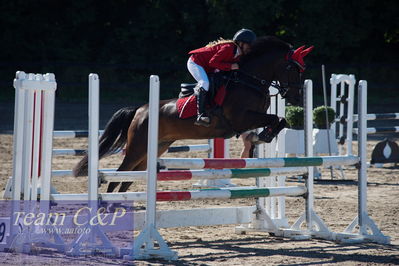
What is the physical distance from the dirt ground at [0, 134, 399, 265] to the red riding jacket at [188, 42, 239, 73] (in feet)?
4.75

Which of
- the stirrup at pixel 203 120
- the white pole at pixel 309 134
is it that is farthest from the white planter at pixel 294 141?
the white pole at pixel 309 134

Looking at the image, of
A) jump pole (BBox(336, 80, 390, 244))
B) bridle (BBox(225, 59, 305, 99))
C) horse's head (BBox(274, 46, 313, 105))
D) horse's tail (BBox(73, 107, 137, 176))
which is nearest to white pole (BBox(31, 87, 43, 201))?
horse's tail (BBox(73, 107, 137, 176))

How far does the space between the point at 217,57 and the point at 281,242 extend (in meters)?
1.84

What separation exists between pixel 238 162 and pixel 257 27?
649 inches

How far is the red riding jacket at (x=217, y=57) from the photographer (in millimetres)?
6375

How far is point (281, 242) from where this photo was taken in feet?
17.9

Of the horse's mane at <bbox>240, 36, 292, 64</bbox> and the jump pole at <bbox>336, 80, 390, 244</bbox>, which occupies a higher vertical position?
the horse's mane at <bbox>240, 36, 292, 64</bbox>

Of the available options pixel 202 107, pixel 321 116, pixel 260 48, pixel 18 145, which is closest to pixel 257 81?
pixel 260 48

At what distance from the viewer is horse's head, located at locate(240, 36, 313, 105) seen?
6.51 meters

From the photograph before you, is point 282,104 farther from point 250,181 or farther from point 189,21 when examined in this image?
point 189,21

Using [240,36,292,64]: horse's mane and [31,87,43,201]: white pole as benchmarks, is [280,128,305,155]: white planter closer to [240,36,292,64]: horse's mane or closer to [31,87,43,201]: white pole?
[240,36,292,64]: horse's mane

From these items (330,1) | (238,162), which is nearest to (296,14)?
(330,1)

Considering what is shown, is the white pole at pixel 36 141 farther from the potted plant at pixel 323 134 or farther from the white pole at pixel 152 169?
the potted plant at pixel 323 134

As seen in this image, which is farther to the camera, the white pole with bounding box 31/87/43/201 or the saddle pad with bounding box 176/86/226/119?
the saddle pad with bounding box 176/86/226/119
